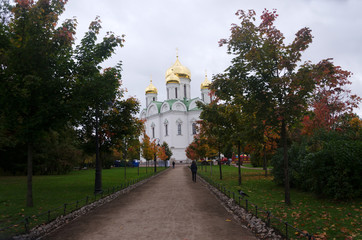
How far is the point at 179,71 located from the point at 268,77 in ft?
204

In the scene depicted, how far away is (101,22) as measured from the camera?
12336 mm

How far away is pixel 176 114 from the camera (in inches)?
2625

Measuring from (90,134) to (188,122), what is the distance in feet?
171

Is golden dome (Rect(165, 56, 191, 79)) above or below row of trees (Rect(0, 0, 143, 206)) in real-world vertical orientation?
above

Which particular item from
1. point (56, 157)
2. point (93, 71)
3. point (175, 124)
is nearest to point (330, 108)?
point (93, 71)

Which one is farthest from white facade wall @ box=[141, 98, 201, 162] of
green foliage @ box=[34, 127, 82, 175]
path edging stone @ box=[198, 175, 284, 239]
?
path edging stone @ box=[198, 175, 284, 239]

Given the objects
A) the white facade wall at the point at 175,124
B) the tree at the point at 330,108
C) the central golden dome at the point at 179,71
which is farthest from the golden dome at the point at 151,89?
the tree at the point at 330,108

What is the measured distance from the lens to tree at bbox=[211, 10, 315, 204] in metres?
9.04

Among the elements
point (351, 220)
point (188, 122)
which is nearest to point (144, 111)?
point (188, 122)

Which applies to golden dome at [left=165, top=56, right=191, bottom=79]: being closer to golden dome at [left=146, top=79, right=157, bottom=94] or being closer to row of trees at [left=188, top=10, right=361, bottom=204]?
golden dome at [left=146, top=79, right=157, bottom=94]

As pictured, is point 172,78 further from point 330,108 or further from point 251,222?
point 251,222

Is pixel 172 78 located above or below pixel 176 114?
above

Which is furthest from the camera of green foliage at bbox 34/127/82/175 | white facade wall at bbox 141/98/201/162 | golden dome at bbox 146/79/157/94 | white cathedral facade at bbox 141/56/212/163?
golden dome at bbox 146/79/157/94

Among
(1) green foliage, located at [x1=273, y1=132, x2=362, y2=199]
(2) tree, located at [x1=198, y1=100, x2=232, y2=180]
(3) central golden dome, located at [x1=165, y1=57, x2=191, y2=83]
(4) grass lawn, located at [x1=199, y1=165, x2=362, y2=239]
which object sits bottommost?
(4) grass lawn, located at [x1=199, y1=165, x2=362, y2=239]
